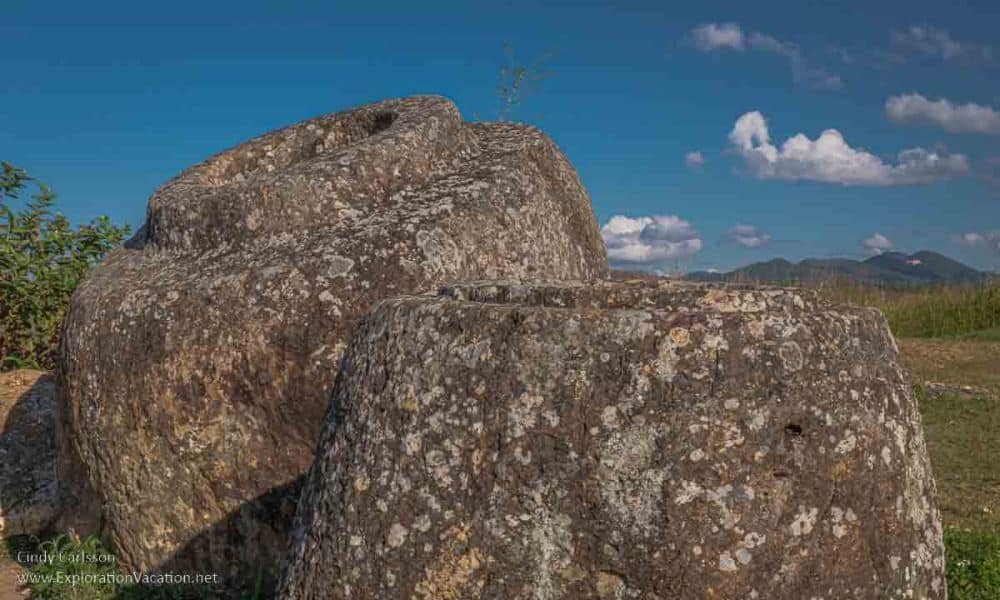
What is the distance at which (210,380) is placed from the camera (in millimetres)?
5320

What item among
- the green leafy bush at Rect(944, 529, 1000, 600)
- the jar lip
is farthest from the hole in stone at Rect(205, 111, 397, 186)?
the green leafy bush at Rect(944, 529, 1000, 600)

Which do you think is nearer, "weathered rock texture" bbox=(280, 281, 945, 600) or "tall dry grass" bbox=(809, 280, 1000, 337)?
"weathered rock texture" bbox=(280, 281, 945, 600)

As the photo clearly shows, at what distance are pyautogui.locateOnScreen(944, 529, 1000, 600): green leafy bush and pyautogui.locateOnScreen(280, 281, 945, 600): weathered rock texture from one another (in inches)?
94.4

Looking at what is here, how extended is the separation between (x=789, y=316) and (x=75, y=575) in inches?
190

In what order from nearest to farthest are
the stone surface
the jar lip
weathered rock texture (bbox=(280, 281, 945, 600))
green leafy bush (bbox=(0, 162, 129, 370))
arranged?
weathered rock texture (bbox=(280, 281, 945, 600)) < the jar lip < the stone surface < green leafy bush (bbox=(0, 162, 129, 370))

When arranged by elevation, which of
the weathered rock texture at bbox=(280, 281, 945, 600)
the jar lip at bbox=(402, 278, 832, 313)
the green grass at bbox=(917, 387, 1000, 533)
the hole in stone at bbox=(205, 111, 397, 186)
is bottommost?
the green grass at bbox=(917, 387, 1000, 533)

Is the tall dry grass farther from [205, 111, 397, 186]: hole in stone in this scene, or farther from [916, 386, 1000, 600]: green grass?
[205, 111, 397, 186]: hole in stone

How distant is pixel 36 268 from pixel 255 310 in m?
8.29

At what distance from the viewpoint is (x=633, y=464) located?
315 centimetres

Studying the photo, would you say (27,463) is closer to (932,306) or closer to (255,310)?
(255,310)

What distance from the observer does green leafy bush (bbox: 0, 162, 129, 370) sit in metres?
12.0

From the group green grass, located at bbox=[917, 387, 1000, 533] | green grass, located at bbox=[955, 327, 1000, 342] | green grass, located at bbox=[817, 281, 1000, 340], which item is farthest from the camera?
green grass, located at bbox=[817, 281, 1000, 340]

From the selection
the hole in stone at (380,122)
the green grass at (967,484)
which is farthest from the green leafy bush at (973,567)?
the hole in stone at (380,122)

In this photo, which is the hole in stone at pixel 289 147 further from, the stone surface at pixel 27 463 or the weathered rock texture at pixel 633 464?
the weathered rock texture at pixel 633 464
